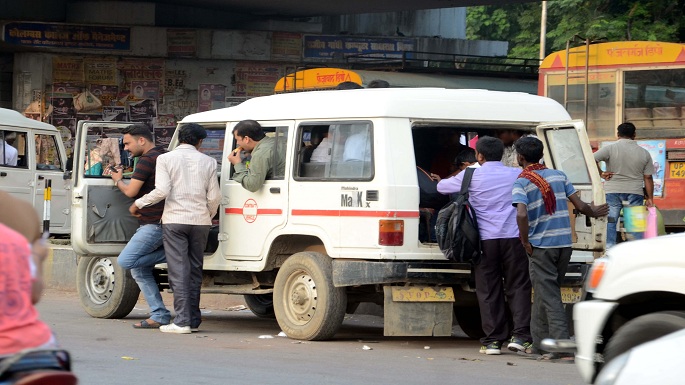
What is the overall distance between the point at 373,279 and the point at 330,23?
61.4ft

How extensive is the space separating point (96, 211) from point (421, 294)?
133 inches

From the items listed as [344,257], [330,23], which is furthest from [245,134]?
[330,23]

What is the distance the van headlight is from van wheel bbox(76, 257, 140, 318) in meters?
5.64

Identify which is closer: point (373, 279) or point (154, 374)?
point (154, 374)

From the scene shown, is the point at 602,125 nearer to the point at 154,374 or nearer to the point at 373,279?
the point at 373,279

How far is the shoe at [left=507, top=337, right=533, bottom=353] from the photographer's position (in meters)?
9.39

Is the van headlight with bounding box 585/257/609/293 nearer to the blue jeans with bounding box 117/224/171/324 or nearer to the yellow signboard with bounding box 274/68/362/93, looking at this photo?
the blue jeans with bounding box 117/224/171/324

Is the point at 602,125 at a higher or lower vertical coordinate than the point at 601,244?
higher

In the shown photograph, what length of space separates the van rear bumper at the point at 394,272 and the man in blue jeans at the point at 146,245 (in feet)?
6.19

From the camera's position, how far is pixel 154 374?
7.84 meters

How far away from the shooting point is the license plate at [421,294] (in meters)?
9.37

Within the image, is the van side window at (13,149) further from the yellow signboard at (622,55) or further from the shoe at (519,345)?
the shoe at (519,345)

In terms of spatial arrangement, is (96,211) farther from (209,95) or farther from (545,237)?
(209,95)

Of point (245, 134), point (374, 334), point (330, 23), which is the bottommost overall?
point (374, 334)
